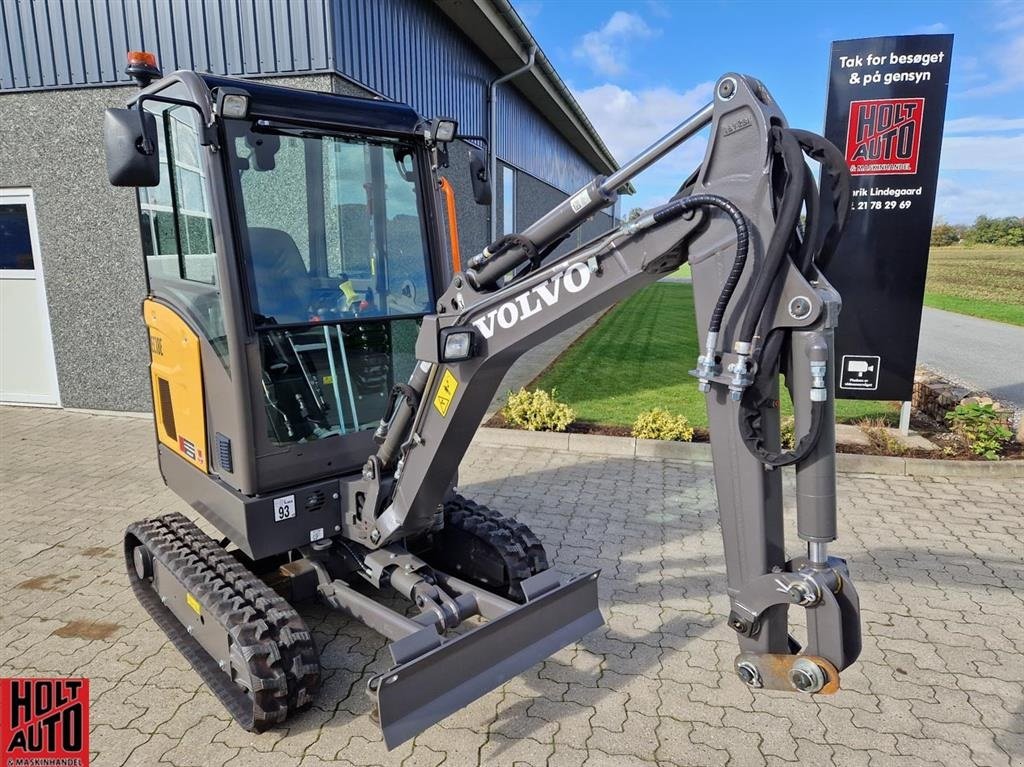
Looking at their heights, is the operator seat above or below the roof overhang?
below

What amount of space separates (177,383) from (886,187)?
648 cm

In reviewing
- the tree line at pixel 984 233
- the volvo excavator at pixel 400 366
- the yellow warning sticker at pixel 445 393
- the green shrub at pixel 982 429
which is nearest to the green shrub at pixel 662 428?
the green shrub at pixel 982 429

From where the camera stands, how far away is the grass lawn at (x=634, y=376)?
27.8 feet

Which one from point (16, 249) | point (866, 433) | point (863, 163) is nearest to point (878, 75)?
point (863, 163)

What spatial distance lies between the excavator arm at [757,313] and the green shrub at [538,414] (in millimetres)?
4996

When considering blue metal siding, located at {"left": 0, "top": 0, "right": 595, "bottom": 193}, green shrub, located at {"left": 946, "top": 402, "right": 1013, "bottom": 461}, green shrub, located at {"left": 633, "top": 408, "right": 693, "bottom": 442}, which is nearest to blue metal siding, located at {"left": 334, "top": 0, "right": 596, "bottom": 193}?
blue metal siding, located at {"left": 0, "top": 0, "right": 595, "bottom": 193}

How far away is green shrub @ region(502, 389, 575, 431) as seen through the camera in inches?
299

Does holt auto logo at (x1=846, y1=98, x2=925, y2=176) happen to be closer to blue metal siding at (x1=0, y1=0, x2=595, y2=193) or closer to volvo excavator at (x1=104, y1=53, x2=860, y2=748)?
volvo excavator at (x1=104, y1=53, x2=860, y2=748)

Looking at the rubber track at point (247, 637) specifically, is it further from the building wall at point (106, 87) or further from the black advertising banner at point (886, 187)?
the black advertising banner at point (886, 187)

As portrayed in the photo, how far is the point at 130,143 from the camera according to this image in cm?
283

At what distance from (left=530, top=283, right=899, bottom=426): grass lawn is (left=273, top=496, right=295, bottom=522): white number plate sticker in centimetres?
339

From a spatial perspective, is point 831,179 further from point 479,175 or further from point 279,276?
point 279,276

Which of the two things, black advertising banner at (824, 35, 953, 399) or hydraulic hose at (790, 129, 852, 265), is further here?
black advertising banner at (824, 35, 953, 399)

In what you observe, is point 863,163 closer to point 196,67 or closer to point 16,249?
point 196,67
